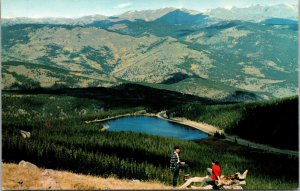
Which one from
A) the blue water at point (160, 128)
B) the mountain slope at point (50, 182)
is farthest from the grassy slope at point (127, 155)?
the mountain slope at point (50, 182)

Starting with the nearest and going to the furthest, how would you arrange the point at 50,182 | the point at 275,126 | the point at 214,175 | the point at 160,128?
the point at 214,175
the point at 50,182
the point at 275,126
the point at 160,128

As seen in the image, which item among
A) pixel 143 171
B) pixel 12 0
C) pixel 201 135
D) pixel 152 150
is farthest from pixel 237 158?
pixel 12 0

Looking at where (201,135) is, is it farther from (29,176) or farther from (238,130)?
(29,176)

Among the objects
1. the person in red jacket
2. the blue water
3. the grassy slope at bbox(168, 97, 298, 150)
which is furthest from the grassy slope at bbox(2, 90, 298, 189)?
the person in red jacket

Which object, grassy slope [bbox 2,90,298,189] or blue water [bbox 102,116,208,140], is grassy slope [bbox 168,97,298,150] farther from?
blue water [bbox 102,116,208,140]

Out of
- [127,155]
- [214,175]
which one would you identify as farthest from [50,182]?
[127,155]

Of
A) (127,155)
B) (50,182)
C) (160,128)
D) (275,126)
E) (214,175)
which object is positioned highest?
(214,175)

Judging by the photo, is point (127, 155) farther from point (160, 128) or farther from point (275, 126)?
point (275, 126)

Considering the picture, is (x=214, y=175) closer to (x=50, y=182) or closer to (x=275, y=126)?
(x=50, y=182)

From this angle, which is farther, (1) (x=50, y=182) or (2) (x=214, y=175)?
(1) (x=50, y=182)

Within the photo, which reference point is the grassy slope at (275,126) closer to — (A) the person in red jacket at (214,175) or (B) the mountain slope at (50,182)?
(A) the person in red jacket at (214,175)

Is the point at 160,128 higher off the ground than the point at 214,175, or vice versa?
the point at 214,175

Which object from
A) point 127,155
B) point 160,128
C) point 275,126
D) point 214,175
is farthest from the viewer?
point 160,128

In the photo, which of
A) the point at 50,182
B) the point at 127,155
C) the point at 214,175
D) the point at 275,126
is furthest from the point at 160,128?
the point at 50,182
